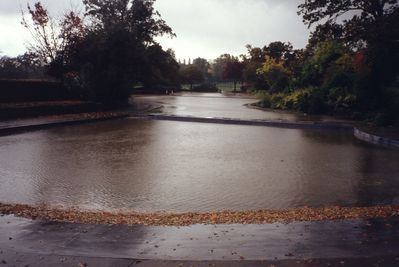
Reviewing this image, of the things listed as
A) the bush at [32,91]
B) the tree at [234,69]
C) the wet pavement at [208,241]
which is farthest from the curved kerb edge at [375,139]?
the tree at [234,69]

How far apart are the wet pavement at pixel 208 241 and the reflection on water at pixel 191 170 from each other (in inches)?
76.3

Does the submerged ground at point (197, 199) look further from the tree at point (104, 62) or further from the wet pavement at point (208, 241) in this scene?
the tree at point (104, 62)

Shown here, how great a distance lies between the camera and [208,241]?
5.49 meters

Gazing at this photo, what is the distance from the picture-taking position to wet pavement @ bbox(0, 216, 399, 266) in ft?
16.1

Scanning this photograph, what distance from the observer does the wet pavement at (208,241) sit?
4.92 meters

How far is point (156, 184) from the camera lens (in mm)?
9773

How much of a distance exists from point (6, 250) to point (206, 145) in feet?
36.7

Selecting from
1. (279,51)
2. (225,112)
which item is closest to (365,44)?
(225,112)

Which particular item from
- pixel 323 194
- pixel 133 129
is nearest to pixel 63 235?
pixel 323 194

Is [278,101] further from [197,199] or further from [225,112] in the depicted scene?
[197,199]

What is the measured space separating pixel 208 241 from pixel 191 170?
5.94 meters

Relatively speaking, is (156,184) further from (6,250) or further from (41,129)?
(41,129)

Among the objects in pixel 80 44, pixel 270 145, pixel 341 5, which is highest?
pixel 341 5

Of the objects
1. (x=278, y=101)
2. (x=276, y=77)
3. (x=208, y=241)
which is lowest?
(x=208, y=241)
